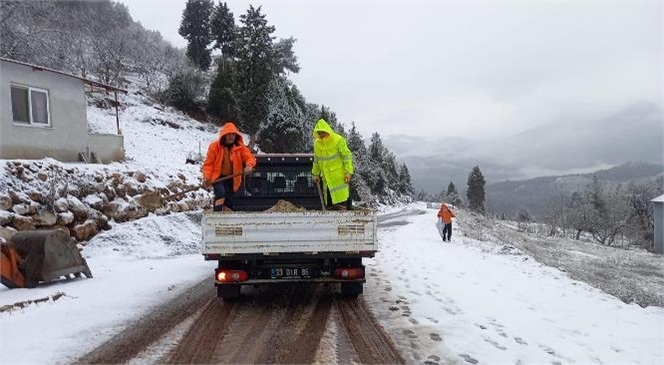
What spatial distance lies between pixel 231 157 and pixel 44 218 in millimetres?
5885

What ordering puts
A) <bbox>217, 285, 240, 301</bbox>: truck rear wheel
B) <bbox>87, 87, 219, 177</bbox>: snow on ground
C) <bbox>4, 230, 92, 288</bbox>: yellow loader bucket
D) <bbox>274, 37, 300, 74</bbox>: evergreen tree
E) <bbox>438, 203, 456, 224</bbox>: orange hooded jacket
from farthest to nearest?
<bbox>274, 37, 300, 74</bbox>: evergreen tree < <bbox>87, 87, 219, 177</bbox>: snow on ground < <bbox>438, 203, 456, 224</bbox>: orange hooded jacket < <bbox>4, 230, 92, 288</bbox>: yellow loader bucket < <bbox>217, 285, 240, 301</bbox>: truck rear wheel

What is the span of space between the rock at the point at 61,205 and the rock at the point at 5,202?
3.32 feet

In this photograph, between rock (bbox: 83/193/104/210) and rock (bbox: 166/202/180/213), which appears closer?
rock (bbox: 83/193/104/210)

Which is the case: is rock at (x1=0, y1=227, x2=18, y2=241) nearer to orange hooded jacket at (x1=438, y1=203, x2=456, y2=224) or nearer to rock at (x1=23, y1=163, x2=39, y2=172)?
rock at (x1=23, y1=163, x2=39, y2=172)

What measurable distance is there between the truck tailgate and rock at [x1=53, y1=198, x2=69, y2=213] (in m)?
6.73

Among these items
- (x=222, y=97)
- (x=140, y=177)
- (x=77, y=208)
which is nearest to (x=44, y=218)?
(x=77, y=208)

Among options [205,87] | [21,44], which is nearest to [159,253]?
[21,44]

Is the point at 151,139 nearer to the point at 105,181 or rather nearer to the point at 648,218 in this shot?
the point at 105,181

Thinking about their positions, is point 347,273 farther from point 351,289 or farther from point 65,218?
point 65,218

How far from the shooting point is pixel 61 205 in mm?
10977

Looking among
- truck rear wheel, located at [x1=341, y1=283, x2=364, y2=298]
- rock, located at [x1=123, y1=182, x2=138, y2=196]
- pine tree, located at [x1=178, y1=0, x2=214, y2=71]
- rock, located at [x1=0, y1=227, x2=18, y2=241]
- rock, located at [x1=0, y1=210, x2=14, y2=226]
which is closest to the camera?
truck rear wheel, located at [x1=341, y1=283, x2=364, y2=298]

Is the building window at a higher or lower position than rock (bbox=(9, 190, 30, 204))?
higher

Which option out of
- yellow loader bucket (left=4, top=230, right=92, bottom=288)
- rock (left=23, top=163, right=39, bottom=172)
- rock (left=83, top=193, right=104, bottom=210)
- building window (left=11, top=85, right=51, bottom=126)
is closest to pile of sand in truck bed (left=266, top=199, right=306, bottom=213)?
yellow loader bucket (left=4, top=230, right=92, bottom=288)

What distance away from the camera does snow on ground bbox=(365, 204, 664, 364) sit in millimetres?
4863
